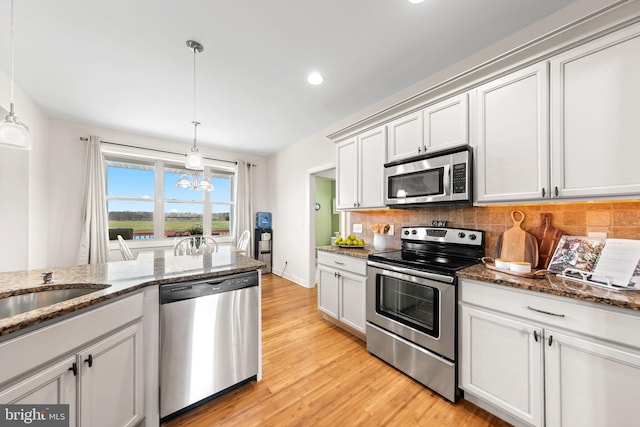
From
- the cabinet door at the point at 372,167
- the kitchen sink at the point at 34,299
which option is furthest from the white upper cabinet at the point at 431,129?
the kitchen sink at the point at 34,299

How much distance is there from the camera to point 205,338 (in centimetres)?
157

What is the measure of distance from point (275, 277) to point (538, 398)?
4.37 metres

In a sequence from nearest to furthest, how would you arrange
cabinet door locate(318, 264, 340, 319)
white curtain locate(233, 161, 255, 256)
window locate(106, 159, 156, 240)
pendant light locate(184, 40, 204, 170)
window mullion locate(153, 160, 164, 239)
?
pendant light locate(184, 40, 204, 170) < cabinet door locate(318, 264, 340, 319) < window locate(106, 159, 156, 240) < window mullion locate(153, 160, 164, 239) < white curtain locate(233, 161, 255, 256)

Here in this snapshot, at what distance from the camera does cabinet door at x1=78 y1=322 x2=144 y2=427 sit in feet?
3.57

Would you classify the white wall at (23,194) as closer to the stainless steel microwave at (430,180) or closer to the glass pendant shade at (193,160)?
the glass pendant shade at (193,160)

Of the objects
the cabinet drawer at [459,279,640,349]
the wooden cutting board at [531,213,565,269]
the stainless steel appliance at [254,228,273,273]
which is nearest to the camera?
the cabinet drawer at [459,279,640,349]

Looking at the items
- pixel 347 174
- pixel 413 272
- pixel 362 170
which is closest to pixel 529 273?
pixel 413 272

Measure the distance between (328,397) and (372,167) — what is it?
2.16m

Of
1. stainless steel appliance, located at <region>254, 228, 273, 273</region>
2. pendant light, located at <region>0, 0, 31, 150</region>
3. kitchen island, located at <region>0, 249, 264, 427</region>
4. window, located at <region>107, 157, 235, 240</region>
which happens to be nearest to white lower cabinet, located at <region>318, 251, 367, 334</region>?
kitchen island, located at <region>0, 249, 264, 427</region>

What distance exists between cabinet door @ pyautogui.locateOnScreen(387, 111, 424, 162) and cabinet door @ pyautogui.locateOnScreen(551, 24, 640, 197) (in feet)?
2.98

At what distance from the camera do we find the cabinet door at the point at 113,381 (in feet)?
3.57

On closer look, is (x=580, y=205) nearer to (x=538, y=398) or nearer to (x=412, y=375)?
(x=538, y=398)

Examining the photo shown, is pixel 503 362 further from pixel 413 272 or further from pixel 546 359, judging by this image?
pixel 413 272

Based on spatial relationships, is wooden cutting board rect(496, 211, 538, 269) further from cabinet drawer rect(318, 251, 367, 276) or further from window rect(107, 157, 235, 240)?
window rect(107, 157, 235, 240)
